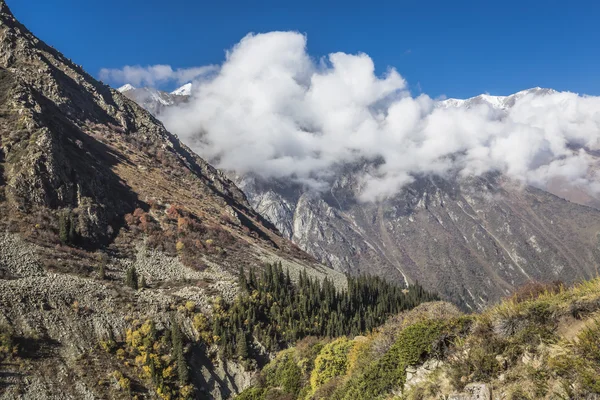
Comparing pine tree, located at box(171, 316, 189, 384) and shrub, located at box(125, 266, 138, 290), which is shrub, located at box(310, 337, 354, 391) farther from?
shrub, located at box(125, 266, 138, 290)

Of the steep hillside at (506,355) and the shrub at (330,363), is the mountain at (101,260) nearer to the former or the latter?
the shrub at (330,363)

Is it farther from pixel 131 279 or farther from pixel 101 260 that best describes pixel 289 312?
pixel 101 260

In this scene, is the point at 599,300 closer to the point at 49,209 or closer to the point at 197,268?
the point at 197,268

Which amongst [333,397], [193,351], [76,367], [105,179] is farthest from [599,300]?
[105,179]

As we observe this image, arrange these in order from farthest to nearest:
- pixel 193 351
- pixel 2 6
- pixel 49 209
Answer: pixel 2 6, pixel 49 209, pixel 193 351

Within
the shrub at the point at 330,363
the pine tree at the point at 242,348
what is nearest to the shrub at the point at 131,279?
the pine tree at the point at 242,348

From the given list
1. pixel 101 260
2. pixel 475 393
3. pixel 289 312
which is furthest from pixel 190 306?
pixel 475 393
